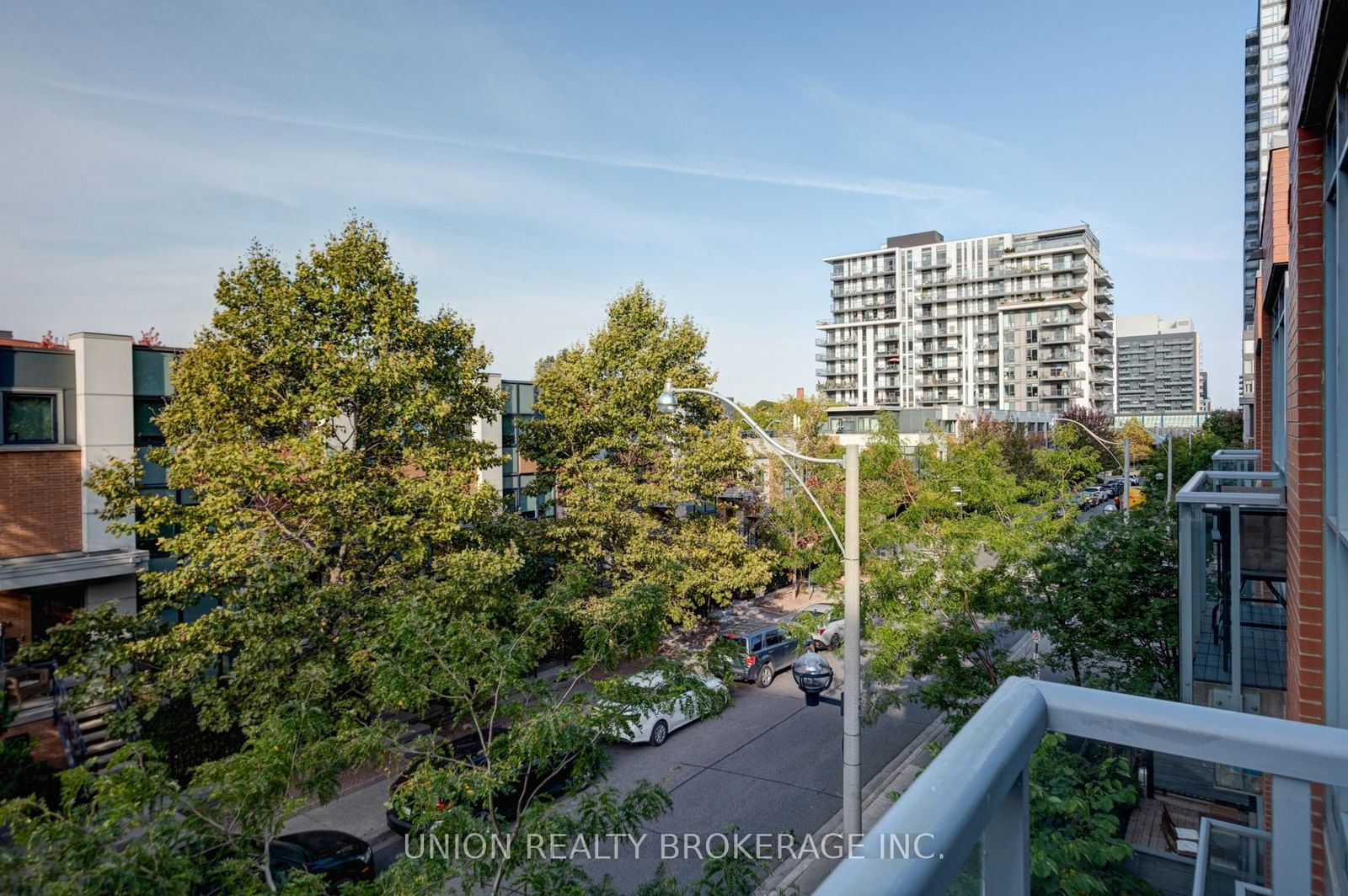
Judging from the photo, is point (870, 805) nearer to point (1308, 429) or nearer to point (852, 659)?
point (852, 659)

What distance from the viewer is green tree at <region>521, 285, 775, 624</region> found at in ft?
68.7

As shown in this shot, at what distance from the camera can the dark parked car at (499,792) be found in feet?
24.6

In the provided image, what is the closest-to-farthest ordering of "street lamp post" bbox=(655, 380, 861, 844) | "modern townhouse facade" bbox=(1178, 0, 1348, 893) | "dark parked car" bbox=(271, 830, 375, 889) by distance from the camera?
1. "modern townhouse facade" bbox=(1178, 0, 1348, 893)
2. "street lamp post" bbox=(655, 380, 861, 844)
3. "dark parked car" bbox=(271, 830, 375, 889)

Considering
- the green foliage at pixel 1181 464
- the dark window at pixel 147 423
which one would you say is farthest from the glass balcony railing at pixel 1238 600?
the green foliage at pixel 1181 464

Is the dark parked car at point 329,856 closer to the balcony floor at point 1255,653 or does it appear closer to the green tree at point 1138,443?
the balcony floor at point 1255,653

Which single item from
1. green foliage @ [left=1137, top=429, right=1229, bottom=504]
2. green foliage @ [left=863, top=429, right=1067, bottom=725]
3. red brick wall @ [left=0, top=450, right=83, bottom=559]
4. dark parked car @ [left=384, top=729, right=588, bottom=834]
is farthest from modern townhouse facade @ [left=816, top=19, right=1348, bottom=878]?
green foliage @ [left=1137, top=429, right=1229, bottom=504]

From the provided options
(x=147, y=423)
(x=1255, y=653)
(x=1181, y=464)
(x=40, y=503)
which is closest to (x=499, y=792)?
(x=1255, y=653)

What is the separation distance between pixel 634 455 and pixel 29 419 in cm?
1381

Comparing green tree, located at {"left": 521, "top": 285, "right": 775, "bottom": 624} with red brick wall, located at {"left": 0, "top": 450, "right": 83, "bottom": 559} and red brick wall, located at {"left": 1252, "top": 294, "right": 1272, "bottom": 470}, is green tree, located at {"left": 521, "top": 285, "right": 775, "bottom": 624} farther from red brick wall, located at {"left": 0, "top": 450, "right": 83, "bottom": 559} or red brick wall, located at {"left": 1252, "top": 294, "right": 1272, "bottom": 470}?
red brick wall, located at {"left": 1252, "top": 294, "right": 1272, "bottom": 470}

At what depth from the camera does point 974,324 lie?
9419cm

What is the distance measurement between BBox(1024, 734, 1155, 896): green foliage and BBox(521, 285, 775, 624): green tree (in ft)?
61.3

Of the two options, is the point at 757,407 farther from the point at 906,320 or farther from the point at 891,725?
the point at 906,320

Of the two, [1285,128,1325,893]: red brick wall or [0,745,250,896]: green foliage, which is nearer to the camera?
[1285,128,1325,893]: red brick wall

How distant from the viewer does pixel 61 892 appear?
4762mm
